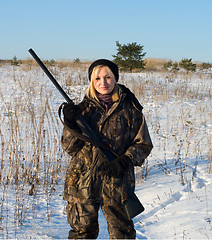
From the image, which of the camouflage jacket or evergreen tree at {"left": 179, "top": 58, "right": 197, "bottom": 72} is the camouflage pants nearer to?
the camouflage jacket

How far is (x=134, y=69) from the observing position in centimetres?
1711

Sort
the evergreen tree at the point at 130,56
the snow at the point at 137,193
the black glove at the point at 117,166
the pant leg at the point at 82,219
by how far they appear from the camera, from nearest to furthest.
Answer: the black glove at the point at 117,166
the pant leg at the point at 82,219
the snow at the point at 137,193
the evergreen tree at the point at 130,56

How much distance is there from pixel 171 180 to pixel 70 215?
275 cm

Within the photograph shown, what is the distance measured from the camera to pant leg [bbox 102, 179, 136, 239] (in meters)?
2.05

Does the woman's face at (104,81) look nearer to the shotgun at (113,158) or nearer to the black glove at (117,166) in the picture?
the shotgun at (113,158)

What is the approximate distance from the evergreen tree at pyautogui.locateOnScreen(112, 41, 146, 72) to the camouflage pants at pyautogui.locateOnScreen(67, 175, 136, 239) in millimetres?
15325

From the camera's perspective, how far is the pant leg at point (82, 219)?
208cm

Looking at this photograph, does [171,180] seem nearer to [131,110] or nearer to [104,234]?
[104,234]

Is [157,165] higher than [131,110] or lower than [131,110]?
lower

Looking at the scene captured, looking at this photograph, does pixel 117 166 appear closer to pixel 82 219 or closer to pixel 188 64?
pixel 82 219

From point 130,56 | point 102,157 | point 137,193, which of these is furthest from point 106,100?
point 130,56

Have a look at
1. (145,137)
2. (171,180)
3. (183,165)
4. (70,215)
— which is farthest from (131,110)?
(183,165)

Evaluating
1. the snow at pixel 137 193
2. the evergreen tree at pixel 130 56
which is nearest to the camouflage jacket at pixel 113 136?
the snow at pixel 137 193

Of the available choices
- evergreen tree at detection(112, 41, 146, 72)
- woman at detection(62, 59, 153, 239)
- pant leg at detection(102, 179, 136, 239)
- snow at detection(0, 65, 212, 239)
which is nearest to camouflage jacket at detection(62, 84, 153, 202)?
woman at detection(62, 59, 153, 239)
